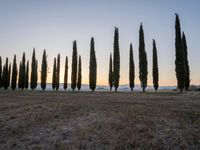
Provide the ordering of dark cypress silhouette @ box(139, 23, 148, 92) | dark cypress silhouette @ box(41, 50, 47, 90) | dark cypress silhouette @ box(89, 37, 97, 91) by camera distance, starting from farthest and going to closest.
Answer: dark cypress silhouette @ box(41, 50, 47, 90) → dark cypress silhouette @ box(89, 37, 97, 91) → dark cypress silhouette @ box(139, 23, 148, 92)

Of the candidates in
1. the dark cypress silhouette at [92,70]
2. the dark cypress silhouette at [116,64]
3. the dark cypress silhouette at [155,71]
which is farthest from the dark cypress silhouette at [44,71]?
the dark cypress silhouette at [155,71]

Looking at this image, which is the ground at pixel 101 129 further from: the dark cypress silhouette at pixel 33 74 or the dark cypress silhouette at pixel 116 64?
the dark cypress silhouette at pixel 33 74

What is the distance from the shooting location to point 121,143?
8781 millimetres

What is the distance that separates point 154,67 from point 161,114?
33353mm

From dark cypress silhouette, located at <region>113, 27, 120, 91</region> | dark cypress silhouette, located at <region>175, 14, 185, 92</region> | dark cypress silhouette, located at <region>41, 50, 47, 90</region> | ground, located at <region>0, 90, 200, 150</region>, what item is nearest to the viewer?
ground, located at <region>0, 90, 200, 150</region>

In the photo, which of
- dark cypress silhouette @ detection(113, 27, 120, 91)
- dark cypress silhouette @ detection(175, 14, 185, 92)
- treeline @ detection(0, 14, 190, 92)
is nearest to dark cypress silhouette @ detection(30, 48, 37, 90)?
treeline @ detection(0, 14, 190, 92)

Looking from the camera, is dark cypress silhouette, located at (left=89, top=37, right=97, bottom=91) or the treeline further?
dark cypress silhouette, located at (left=89, top=37, right=97, bottom=91)

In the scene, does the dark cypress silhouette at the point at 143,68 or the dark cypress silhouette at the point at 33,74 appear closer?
the dark cypress silhouette at the point at 143,68

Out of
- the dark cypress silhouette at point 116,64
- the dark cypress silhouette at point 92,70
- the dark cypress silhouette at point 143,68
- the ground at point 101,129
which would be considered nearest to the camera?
the ground at point 101,129

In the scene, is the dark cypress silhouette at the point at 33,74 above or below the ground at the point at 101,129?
above

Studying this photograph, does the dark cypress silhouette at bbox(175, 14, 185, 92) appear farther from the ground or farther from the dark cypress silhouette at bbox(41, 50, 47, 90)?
the dark cypress silhouette at bbox(41, 50, 47, 90)

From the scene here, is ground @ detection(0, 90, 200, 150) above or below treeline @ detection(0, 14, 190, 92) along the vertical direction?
below

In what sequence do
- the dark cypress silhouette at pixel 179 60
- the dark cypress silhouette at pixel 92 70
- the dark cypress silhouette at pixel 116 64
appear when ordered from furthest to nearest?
the dark cypress silhouette at pixel 92 70, the dark cypress silhouette at pixel 116 64, the dark cypress silhouette at pixel 179 60

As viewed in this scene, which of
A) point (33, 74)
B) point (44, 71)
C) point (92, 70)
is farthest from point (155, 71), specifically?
point (33, 74)
